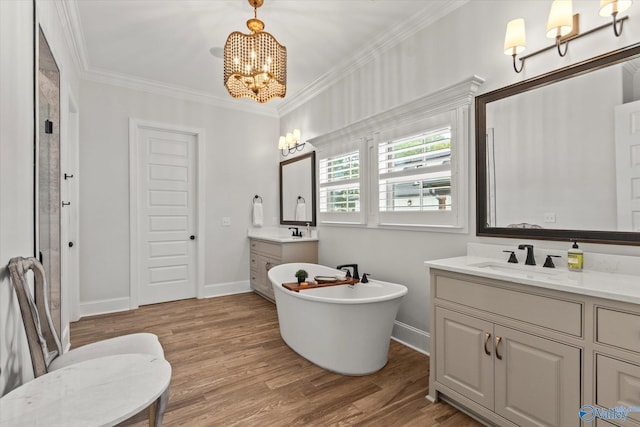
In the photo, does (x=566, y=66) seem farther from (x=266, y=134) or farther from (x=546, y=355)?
(x=266, y=134)

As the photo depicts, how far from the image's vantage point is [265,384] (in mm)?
2219

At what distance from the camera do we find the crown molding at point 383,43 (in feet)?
8.37

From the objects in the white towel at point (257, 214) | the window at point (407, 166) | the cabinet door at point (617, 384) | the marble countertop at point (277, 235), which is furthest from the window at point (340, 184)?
the cabinet door at point (617, 384)

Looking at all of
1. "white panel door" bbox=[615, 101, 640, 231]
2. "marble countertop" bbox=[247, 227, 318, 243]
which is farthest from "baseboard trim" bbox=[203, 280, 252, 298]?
"white panel door" bbox=[615, 101, 640, 231]

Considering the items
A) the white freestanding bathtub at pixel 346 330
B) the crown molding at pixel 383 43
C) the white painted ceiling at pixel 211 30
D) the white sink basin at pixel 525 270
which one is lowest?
the white freestanding bathtub at pixel 346 330

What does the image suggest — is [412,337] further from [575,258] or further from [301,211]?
[301,211]

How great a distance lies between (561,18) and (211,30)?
274 centimetres

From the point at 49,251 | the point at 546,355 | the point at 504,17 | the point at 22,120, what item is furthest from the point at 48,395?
the point at 504,17

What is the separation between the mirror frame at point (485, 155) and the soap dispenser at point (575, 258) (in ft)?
0.23

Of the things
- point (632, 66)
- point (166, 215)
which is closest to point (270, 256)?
point (166, 215)

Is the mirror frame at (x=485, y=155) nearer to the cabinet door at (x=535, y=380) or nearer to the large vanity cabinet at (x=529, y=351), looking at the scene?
the large vanity cabinet at (x=529, y=351)

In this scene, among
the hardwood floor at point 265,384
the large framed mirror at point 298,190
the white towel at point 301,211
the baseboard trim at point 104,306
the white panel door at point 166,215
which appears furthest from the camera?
the white towel at point 301,211

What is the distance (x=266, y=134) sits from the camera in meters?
5.05

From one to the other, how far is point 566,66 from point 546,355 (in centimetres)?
163
